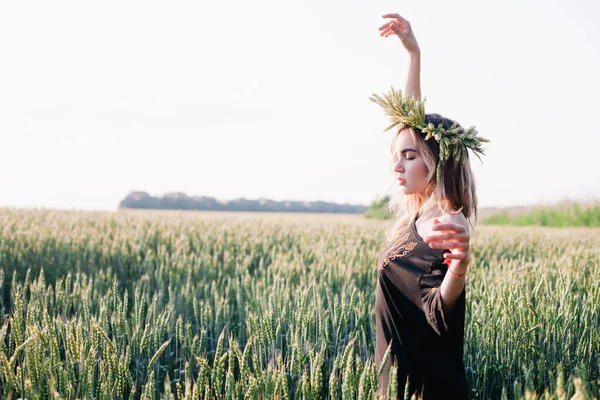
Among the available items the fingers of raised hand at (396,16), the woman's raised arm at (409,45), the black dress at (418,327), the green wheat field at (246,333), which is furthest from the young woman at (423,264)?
the fingers of raised hand at (396,16)

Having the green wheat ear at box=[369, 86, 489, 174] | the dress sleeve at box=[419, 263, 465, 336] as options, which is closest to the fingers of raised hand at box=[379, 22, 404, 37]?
the green wheat ear at box=[369, 86, 489, 174]

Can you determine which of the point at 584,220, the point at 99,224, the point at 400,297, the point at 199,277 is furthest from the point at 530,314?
the point at 584,220

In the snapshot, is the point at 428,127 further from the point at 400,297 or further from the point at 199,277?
the point at 199,277

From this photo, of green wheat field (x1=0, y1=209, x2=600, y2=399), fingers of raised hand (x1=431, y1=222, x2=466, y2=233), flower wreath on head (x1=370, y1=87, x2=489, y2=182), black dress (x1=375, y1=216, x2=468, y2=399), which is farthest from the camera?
flower wreath on head (x1=370, y1=87, x2=489, y2=182)

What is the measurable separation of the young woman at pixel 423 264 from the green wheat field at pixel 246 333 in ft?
0.53

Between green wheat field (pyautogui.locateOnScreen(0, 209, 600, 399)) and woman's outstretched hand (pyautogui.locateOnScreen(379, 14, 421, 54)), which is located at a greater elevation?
woman's outstretched hand (pyautogui.locateOnScreen(379, 14, 421, 54))

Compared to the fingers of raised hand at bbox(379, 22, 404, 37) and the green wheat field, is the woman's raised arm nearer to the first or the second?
the fingers of raised hand at bbox(379, 22, 404, 37)

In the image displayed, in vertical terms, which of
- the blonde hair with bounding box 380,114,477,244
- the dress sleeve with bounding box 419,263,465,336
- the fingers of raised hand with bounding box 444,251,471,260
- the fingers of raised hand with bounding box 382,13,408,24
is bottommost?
the dress sleeve with bounding box 419,263,465,336

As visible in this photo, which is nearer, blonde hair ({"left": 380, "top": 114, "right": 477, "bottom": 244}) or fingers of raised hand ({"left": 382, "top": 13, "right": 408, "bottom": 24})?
blonde hair ({"left": 380, "top": 114, "right": 477, "bottom": 244})

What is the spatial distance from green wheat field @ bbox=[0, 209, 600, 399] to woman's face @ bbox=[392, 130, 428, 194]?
518 millimetres

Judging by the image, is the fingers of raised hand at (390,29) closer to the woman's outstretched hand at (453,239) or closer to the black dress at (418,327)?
the black dress at (418,327)

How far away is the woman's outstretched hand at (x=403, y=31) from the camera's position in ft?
6.92

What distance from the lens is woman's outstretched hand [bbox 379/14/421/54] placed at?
6.92ft

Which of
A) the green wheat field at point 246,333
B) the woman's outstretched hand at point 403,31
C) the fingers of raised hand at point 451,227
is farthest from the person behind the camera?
the woman's outstretched hand at point 403,31
